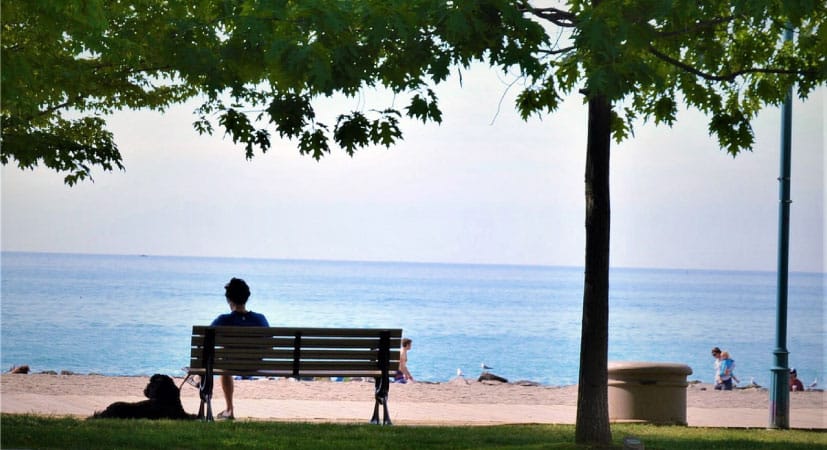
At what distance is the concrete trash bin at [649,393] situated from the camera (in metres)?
13.6

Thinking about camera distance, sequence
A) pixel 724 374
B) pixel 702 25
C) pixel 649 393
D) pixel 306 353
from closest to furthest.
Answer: pixel 702 25 < pixel 306 353 < pixel 649 393 < pixel 724 374

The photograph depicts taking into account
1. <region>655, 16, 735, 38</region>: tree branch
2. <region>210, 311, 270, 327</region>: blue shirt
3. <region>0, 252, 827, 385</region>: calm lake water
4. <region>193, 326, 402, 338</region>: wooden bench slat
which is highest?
<region>655, 16, 735, 38</region>: tree branch

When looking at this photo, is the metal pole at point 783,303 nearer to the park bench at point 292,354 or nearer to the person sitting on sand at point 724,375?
the park bench at point 292,354

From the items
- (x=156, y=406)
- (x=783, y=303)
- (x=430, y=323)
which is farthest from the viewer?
(x=430, y=323)

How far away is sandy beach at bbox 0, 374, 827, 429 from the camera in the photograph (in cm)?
1495

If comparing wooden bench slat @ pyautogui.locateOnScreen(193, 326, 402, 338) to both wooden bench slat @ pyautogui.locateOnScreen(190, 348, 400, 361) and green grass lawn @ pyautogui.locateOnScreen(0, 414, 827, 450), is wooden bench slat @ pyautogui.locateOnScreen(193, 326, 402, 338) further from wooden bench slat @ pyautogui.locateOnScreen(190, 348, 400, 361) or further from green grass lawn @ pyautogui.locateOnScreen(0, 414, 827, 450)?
green grass lawn @ pyautogui.locateOnScreen(0, 414, 827, 450)

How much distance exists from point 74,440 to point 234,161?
447ft

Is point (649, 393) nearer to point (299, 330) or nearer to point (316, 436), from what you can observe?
point (299, 330)

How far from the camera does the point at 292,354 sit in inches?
494

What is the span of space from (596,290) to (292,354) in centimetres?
368

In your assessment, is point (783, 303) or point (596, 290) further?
point (783, 303)

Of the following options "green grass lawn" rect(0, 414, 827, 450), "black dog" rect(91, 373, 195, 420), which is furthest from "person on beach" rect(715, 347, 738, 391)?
"black dog" rect(91, 373, 195, 420)

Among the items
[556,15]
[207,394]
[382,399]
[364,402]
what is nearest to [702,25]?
[556,15]

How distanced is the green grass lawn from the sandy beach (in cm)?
191
